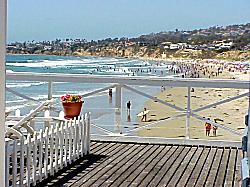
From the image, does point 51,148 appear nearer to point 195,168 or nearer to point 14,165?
point 14,165

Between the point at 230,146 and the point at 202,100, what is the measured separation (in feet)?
34.8

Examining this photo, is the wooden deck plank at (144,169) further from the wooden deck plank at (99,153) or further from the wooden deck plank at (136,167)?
the wooden deck plank at (99,153)

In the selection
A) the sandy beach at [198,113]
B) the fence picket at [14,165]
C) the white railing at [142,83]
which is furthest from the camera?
the sandy beach at [198,113]

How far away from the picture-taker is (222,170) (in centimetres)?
499

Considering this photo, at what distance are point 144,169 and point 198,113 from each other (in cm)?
690

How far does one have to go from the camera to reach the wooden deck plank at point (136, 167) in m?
4.55

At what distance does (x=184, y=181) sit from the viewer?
4523 mm

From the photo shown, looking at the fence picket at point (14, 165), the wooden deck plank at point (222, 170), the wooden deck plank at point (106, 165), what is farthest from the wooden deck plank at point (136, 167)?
the fence picket at point (14, 165)

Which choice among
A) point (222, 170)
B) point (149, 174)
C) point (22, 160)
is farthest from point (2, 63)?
point (222, 170)

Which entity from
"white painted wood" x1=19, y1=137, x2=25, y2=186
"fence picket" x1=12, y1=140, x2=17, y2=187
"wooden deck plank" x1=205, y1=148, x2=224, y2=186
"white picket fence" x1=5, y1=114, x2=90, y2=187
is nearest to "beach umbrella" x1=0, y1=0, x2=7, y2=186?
"white picket fence" x1=5, y1=114, x2=90, y2=187

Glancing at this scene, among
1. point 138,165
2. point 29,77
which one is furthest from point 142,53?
point 138,165

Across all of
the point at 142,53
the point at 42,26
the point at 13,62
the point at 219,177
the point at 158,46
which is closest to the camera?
the point at 219,177

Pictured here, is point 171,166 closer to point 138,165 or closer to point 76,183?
point 138,165

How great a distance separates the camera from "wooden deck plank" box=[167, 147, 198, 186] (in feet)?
14.8
